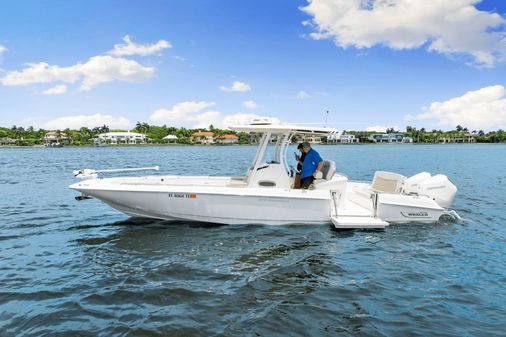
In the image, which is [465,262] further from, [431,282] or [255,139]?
[255,139]

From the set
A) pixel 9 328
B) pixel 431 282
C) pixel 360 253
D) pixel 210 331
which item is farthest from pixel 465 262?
pixel 9 328

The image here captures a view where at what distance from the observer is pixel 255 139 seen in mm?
10828

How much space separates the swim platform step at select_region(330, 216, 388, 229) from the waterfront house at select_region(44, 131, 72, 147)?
5949 inches

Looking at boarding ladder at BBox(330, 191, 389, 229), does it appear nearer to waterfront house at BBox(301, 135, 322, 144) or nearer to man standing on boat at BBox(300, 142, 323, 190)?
man standing on boat at BBox(300, 142, 323, 190)

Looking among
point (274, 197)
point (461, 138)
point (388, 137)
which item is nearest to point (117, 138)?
point (388, 137)

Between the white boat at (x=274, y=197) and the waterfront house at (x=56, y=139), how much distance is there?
148154mm

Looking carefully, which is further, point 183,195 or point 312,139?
point 312,139

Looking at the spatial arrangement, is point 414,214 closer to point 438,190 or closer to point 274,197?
point 438,190

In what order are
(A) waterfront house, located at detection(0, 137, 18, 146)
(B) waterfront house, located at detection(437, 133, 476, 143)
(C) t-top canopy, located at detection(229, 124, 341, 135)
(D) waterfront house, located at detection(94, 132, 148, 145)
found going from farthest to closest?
(B) waterfront house, located at detection(437, 133, 476, 143) → (D) waterfront house, located at detection(94, 132, 148, 145) → (A) waterfront house, located at detection(0, 137, 18, 146) → (C) t-top canopy, located at detection(229, 124, 341, 135)

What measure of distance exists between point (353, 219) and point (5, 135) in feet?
554

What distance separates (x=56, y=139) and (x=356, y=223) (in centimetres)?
15685

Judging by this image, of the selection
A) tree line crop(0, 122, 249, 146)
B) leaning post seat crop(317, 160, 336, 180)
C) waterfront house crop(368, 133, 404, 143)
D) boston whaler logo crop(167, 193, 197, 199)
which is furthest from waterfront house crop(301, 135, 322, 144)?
waterfront house crop(368, 133, 404, 143)

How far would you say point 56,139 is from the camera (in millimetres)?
142625

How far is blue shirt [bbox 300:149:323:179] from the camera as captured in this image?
1030 centimetres
